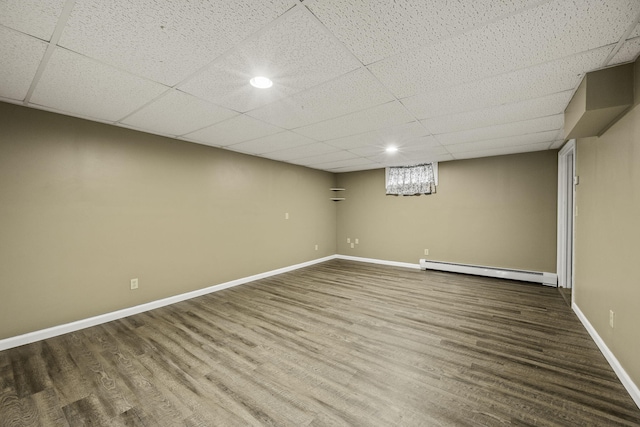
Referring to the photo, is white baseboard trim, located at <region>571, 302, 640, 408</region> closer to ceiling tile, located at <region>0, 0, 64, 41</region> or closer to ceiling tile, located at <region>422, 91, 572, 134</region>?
ceiling tile, located at <region>422, 91, 572, 134</region>

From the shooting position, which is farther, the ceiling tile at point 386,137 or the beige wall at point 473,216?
the beige wall at point 473,216

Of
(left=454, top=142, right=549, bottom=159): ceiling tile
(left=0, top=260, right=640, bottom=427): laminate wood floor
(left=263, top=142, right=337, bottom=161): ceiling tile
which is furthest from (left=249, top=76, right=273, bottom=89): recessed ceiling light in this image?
(left=454, top=142, right=549, bottom=159): ceiling tile

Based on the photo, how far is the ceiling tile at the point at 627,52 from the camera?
148 centimetres

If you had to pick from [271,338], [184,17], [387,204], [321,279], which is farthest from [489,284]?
[184,17]

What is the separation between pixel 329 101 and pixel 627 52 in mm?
1950

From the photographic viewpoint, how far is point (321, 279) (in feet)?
15.4

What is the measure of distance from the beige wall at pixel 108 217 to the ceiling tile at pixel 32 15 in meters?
1.63

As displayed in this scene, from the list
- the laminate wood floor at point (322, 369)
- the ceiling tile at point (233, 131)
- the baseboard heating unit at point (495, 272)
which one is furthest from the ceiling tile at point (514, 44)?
the baseboard heating unit at point (495, 272)

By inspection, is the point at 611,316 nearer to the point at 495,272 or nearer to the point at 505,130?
the point at 505,130

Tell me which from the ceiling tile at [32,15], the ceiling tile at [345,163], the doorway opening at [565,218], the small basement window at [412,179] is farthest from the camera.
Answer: the small basement window at [412,179]

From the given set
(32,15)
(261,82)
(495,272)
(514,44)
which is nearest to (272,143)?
(261,82)

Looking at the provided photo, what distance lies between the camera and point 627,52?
1.58 meters

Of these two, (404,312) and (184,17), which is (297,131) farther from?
(404,312)

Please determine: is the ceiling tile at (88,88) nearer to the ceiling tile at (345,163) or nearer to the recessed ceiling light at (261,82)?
the recessed ceiling light at (261,82)
